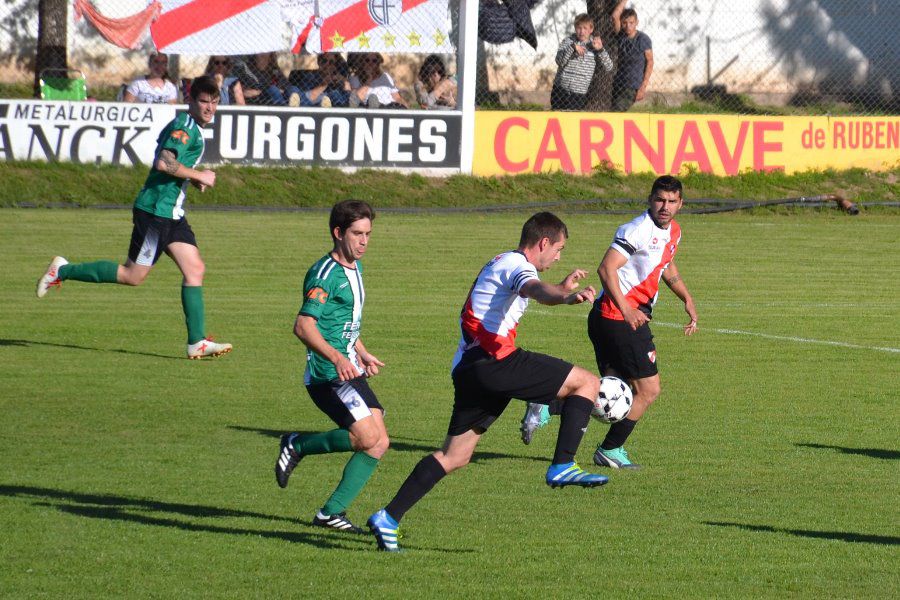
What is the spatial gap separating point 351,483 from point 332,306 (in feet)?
2.80

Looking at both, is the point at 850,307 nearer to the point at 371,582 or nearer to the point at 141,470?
the point at 141,470

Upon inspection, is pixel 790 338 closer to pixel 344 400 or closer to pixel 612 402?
pixel 612 402

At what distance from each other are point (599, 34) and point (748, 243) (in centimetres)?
679

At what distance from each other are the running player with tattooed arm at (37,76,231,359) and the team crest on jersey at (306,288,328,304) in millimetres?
5261

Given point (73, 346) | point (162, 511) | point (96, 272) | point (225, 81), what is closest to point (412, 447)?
point (162, 511)

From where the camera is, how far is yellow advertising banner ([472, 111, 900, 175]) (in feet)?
79.3

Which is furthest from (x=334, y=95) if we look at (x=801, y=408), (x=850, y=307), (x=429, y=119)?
(x=801, y=408)

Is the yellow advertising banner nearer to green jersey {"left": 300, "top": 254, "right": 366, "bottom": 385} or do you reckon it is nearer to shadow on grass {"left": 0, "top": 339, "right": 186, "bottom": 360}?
shadow on grass {"left": 0, "top": 339, "right": 186, "bottom": 360}

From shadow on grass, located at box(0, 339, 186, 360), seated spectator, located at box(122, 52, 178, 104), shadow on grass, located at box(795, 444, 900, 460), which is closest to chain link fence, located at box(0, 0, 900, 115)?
seated spectator, located at box(122, 52, 178, 104)

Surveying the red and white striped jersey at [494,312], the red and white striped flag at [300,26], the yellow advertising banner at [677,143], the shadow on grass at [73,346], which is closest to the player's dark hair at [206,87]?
the shadow on grass at [73,346]

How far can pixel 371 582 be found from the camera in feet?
20.6

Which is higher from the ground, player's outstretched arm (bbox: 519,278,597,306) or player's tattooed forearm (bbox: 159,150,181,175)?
player's tattooed forearm (bbox: 159,150,181,175)

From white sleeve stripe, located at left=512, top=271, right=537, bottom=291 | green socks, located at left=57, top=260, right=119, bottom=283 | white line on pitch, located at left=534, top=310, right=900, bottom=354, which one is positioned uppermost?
white sleeve stripe, located at left=512, top=271, right=537, bottom=291

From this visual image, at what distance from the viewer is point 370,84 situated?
79.3ft
